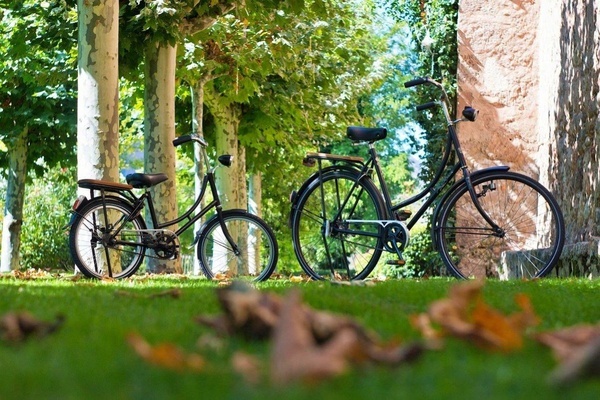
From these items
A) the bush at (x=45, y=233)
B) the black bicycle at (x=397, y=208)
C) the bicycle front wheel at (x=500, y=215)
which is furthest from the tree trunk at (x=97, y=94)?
the bush at (x=45, y=233)

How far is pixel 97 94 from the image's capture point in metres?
9.41

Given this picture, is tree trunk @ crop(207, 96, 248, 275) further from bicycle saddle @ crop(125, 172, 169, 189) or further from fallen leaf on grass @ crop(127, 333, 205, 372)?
fallen leaf on grass @ crop(127, 333, 205, 372)

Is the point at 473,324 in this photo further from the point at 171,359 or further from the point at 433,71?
the point at 433,71

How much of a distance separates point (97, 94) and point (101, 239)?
5.75ft

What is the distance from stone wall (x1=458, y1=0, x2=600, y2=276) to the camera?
361 inches

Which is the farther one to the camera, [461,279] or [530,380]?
[461,279]

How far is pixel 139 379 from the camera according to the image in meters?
1.97

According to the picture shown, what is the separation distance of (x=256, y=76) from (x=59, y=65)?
379 centimetres

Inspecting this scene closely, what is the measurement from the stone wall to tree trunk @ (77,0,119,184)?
4629 millimetres

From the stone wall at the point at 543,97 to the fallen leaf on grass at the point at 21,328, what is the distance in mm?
6423

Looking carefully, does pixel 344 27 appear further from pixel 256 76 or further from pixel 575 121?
pixel 575 121

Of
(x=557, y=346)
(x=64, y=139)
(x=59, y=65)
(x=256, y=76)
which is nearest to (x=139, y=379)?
(x=557, y=346)

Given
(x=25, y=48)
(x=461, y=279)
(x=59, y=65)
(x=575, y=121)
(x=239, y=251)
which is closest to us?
(x=461, y=279)

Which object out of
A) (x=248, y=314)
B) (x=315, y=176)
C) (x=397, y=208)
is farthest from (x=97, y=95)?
(x=248, y=314)
